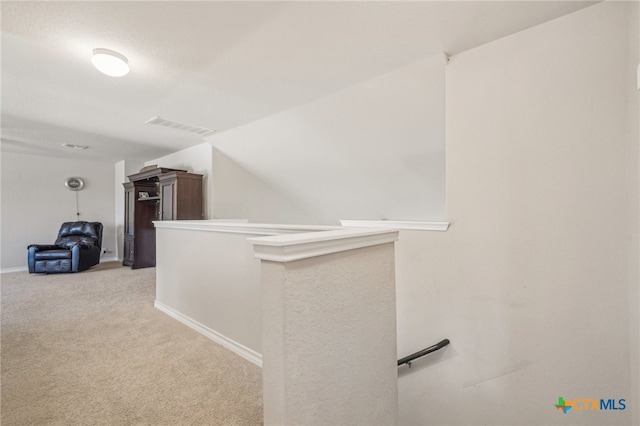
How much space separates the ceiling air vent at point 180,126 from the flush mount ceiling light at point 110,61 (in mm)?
1509

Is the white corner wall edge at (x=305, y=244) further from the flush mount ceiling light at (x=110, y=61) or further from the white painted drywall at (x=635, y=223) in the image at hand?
the flush mount ceiling light at (x=110, y=61)

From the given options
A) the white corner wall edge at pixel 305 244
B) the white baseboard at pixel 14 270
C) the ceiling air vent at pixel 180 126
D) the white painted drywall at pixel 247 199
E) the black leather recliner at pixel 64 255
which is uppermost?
the ceiling air vent at pixel 180 126

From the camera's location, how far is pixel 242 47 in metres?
2.05

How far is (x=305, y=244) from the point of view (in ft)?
3.20

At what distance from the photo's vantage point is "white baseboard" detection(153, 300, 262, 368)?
6.80 feet

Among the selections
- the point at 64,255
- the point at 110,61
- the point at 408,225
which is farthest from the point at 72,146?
the point at 408,225

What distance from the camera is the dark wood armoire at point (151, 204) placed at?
441 cm

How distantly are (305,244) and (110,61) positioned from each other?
224cm

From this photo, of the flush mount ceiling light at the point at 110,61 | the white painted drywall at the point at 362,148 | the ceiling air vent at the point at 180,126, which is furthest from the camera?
the ceiling air vent at the point at 180,126

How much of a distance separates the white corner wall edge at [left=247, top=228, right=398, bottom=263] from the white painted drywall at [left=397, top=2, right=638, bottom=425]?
1.16m

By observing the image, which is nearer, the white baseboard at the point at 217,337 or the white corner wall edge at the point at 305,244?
A: the white corner wall edge at the point at 305,244

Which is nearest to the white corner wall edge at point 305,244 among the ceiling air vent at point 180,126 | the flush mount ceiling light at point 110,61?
the flush mount ceiling light at point 110,61

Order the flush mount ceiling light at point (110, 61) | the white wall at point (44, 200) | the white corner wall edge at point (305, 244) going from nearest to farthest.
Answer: the white corner wall edge at point (305, 244) → the flush mount ceiling light at point (110, 61) → the white wall at point (44, 200)

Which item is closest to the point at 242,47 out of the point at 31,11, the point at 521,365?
the point at 31,11
